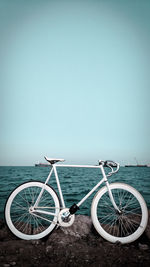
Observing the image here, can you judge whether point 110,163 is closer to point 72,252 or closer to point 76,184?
point 72,252

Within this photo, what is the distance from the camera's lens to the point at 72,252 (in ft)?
8.61

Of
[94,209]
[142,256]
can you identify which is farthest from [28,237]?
[142,256]

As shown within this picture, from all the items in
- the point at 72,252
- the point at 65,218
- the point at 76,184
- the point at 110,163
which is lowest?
the point at 76,184

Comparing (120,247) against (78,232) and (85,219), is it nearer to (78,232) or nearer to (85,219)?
(78,232)

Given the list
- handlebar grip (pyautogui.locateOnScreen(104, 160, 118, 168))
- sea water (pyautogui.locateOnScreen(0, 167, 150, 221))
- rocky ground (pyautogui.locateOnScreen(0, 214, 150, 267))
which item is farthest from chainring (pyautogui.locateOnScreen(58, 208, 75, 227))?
sea water (pyautogui.locateOnScreen(0, 167, 150, 221))

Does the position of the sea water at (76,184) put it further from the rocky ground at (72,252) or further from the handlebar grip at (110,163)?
the handlebar grip at (110,163)

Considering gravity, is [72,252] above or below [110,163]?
below

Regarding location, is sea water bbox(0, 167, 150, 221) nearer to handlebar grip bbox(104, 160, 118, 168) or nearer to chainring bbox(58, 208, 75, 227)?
chainring bbox(58, 208, 75, 227)

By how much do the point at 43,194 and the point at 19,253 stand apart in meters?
1.06

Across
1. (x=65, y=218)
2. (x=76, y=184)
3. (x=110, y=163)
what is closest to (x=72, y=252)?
(x=65, y=218)

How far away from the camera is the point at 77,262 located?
92.9 inches

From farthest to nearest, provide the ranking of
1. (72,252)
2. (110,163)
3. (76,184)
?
(76,184) → (110,163) → (72,252)

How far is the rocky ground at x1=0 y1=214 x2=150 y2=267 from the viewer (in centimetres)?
234

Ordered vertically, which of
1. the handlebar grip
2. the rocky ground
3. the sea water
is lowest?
the sea water
